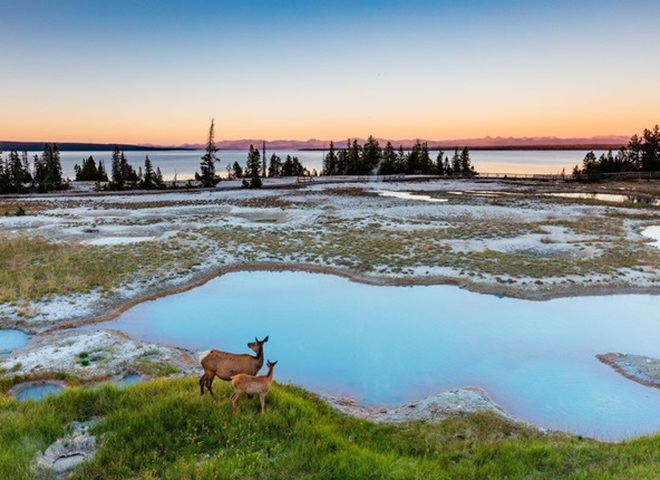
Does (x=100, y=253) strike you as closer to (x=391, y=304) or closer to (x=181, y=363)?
(x=181, y=363)

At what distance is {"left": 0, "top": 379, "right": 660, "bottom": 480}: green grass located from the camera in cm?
633

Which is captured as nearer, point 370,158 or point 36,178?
point 36,178

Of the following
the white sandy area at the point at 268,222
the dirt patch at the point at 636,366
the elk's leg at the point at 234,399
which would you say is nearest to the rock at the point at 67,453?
the elk's leg at the point at 234,399

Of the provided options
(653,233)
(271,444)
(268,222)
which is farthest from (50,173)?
(653,233)

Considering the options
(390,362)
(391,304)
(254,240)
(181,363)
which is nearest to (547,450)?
(390,362)

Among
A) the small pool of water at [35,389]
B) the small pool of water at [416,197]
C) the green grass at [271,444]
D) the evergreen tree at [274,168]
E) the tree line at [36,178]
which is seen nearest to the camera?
the green grass at [271,444]

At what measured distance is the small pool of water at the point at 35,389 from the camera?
415 inches

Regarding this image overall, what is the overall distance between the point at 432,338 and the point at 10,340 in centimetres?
1416

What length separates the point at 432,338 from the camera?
15.1 metres

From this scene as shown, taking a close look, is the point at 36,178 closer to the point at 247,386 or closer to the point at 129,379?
the point at 129,379

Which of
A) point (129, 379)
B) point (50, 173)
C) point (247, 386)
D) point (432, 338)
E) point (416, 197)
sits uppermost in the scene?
point (50, 173)

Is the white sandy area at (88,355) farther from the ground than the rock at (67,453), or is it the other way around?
the rock at (67,453)

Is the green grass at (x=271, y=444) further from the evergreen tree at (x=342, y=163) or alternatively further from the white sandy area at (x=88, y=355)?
the evergreen tree at (x=342, y=163)

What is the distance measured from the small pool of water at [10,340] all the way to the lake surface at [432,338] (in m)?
2.63
